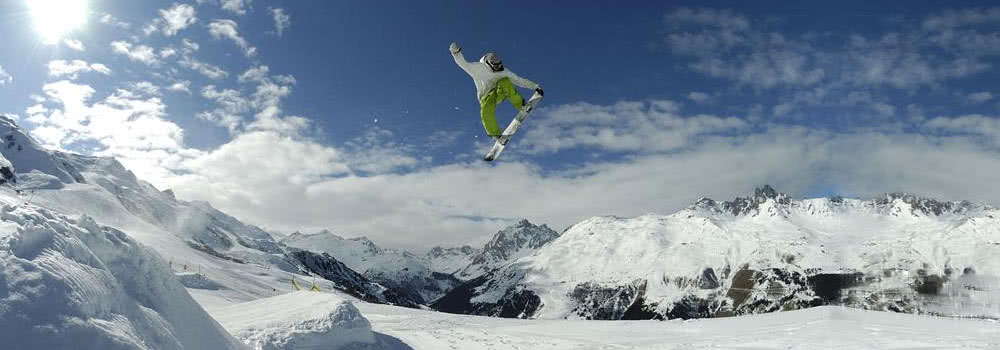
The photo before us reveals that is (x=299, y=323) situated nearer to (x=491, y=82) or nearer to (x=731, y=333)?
(x=491, y=82)

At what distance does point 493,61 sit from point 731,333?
15.7 m

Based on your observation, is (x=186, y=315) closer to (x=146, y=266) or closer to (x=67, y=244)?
(x=146, y=266)

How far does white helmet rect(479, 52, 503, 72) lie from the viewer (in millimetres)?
20422

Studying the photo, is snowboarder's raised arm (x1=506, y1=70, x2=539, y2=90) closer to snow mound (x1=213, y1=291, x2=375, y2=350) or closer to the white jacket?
the white jacket

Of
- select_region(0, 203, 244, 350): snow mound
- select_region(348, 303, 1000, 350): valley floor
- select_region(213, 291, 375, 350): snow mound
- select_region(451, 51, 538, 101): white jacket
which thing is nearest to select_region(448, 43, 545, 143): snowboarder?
select_region(451, 51, 538, 101): white jacket

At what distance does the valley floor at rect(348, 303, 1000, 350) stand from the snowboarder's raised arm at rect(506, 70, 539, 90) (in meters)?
10.3

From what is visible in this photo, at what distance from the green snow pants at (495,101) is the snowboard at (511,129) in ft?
0.89

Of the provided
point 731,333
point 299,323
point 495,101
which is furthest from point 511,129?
point 731,333

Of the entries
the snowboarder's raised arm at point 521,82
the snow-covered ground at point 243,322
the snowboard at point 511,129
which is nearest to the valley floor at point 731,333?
the snow-covered ground at point 243,322

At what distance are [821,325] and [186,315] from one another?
75.8ft

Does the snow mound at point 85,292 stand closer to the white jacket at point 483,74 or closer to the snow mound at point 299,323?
the snow mound at point 299,323

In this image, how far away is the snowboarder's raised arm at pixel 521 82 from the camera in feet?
69.0

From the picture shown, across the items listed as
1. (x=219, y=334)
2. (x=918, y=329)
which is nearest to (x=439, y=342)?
(x=219, y=334)

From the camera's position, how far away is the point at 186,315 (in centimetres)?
1405
